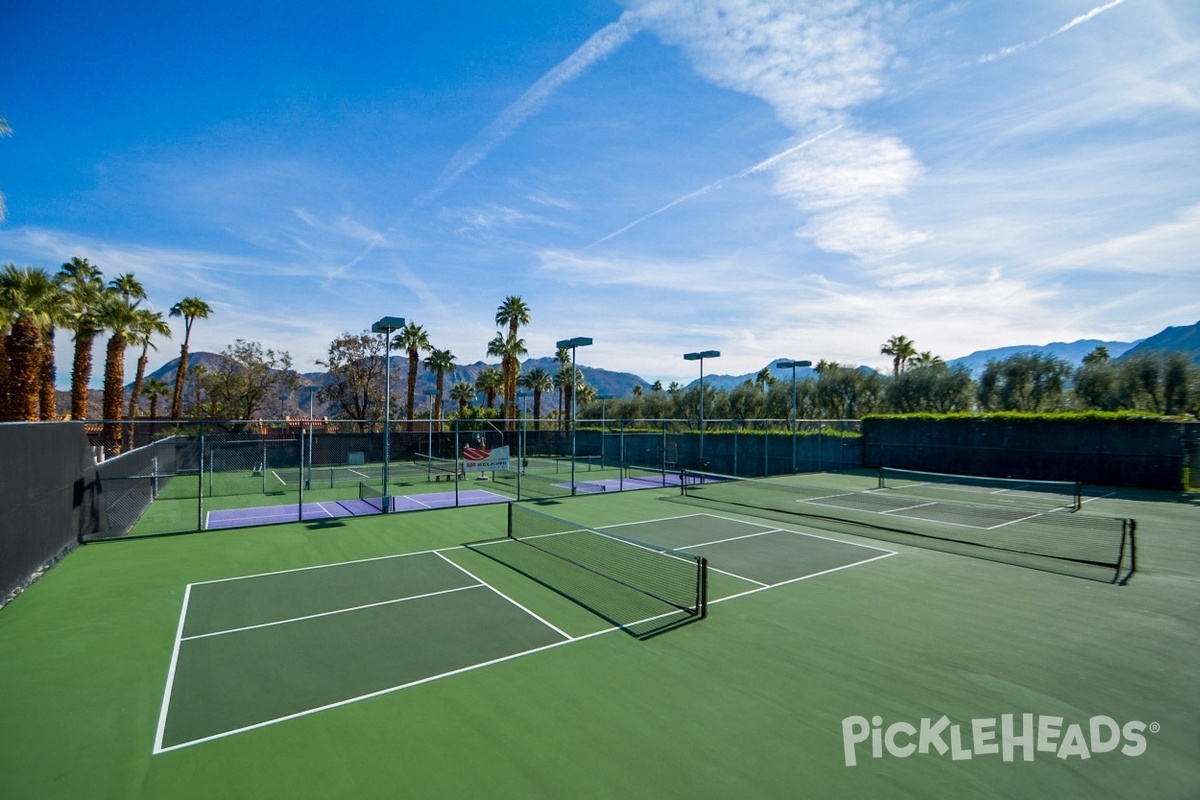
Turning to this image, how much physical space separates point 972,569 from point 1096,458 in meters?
20.8

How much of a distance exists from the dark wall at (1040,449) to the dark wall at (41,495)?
1406 inches

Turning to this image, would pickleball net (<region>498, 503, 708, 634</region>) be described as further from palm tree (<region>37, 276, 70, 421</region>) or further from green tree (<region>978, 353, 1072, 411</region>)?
green tree (<region>978, 353, 1072, 411</region>)

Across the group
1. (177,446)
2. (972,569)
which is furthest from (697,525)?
(177,446)

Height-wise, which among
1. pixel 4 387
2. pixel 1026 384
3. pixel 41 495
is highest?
pixel 1026 384

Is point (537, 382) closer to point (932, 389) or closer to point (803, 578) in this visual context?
point (932, 389)

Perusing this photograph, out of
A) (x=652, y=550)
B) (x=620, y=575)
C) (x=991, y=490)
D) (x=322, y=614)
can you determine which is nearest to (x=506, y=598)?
(x=620, y=575)

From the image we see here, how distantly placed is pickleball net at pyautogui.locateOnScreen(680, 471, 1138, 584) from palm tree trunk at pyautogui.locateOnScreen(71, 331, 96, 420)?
3113cm

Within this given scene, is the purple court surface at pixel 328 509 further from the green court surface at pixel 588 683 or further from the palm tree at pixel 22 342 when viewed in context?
the palm tree at pixel 22 342

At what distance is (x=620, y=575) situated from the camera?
461 inches

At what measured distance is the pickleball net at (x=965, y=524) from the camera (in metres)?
12.7

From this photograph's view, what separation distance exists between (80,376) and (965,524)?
40.0m

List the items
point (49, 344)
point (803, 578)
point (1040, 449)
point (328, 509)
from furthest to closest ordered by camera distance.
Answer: point (1040, 449), point (49, 344), point (328, 509), point (803, 578)

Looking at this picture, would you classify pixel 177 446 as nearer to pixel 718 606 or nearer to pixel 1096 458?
pixel 718 606

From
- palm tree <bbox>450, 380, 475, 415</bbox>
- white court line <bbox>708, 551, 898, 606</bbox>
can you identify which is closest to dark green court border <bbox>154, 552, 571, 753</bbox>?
white court line <bbox>708, 551, 898, 606</bbox>
